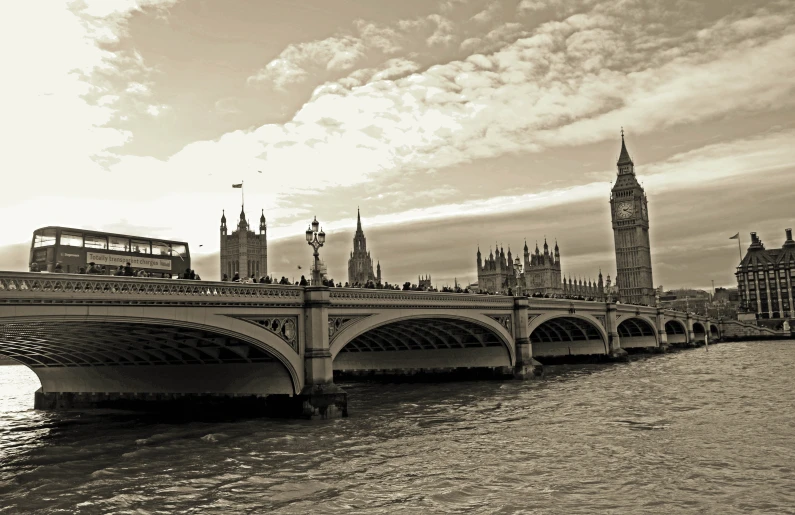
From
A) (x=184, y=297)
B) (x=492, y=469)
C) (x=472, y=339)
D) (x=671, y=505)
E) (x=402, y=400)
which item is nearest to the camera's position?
(x=671, y=505)

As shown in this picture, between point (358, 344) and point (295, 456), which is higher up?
point (358, 344)

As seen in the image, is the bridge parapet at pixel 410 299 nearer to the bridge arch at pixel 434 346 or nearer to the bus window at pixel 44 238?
the bridge arch at pixel 434 346

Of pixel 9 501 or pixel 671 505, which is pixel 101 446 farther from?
pixel 671 505

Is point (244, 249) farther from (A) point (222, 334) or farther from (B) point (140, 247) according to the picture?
(A) point (222, 334)

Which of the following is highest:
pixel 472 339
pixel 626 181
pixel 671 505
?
pixel 626 181

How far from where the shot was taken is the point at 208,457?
20.0m

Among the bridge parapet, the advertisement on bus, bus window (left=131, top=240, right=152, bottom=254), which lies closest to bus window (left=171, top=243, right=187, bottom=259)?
the advertisement on bus

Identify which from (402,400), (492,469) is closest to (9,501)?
(492,469)

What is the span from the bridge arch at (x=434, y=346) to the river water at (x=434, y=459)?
800cm

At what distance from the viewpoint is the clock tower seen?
509 ft

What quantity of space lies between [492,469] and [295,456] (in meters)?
5.73

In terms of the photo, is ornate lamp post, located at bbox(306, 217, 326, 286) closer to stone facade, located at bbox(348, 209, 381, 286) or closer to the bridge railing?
the bridge railing

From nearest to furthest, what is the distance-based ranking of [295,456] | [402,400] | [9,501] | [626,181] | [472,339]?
1. [9,501]
2. [295,456]
3. [402,400]
4. [472,339]
5. [626,181]

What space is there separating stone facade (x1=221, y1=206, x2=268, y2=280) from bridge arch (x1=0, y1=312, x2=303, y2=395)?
114 metres
